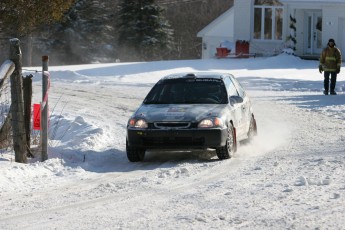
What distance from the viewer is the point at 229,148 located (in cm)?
1328

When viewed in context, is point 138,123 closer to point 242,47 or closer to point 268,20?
point 242,47

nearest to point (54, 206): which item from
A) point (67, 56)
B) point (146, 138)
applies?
point (146, 138)

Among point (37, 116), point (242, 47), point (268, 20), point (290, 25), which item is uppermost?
point (268, 20)

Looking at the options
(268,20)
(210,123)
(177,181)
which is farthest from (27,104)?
(268,20)

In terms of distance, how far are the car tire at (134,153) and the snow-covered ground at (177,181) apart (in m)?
0.16

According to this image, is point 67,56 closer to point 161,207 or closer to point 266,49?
point 266,49

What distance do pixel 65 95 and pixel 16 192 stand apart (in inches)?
575

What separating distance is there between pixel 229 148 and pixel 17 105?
3306 millimetres

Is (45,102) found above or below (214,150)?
above

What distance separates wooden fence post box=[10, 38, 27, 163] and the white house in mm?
31376

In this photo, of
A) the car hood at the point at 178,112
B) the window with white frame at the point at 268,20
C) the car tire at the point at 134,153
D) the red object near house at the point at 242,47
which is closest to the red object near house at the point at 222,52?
the red object near house at the point at 242,47

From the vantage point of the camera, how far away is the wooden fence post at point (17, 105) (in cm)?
1216

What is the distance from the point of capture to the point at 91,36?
64.2m

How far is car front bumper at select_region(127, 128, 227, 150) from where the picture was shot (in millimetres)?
12938
